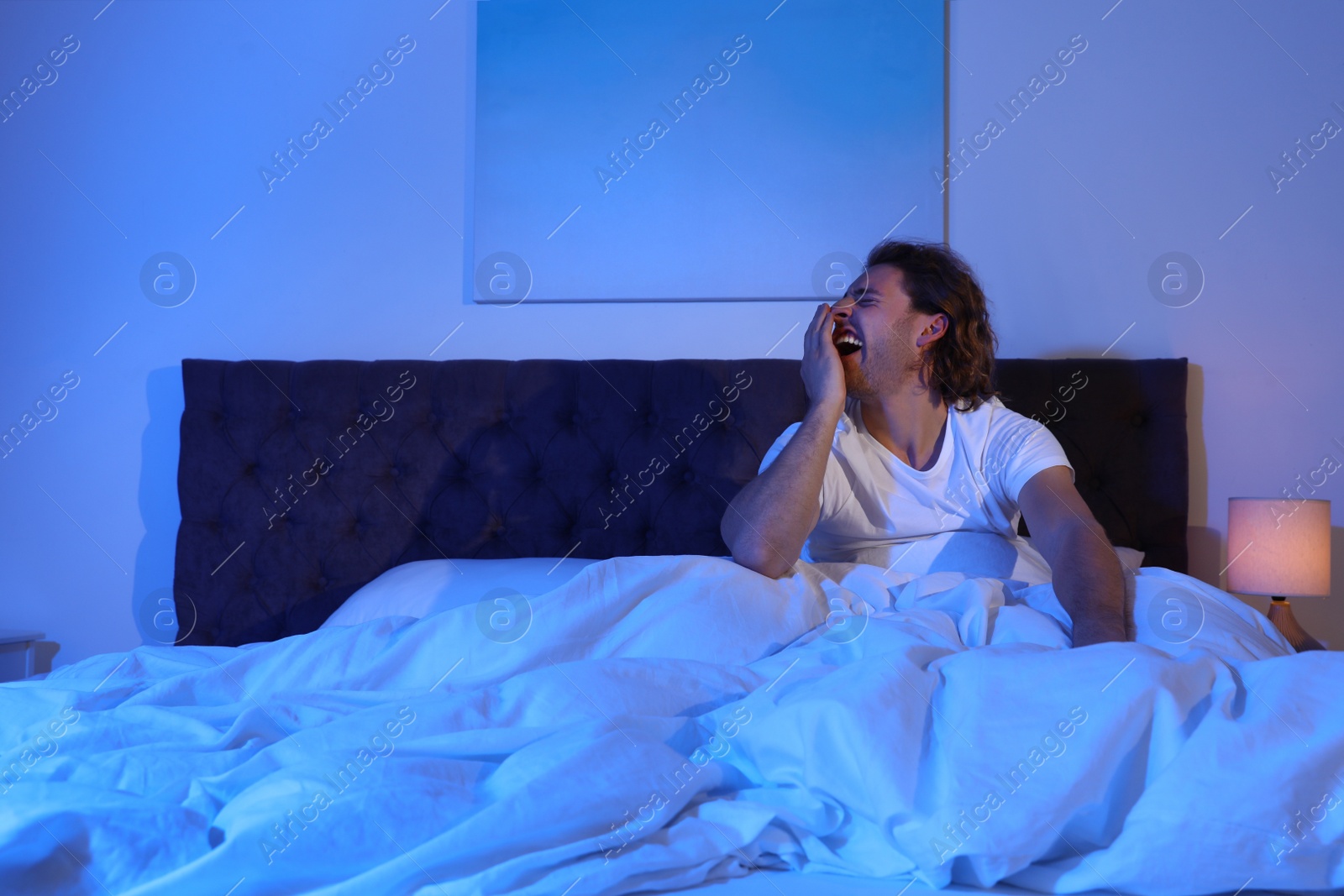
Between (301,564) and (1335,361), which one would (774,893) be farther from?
(1335,361)

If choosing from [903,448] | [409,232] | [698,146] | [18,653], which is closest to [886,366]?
[903,448]

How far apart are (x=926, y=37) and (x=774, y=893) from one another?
181 cm

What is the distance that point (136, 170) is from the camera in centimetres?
213

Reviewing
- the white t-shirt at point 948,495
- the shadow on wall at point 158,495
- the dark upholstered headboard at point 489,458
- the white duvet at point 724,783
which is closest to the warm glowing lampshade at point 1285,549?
the dark upholstered headboard at point 489,458

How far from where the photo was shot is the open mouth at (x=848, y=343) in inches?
65.8

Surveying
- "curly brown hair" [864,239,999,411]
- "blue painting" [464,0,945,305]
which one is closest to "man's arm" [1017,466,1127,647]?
"curly brown hair" [864,239,999,411]

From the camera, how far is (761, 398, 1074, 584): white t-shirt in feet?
4.97

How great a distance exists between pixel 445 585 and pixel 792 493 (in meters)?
0.60

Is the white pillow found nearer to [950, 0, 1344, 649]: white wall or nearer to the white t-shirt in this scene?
the white t-shirt

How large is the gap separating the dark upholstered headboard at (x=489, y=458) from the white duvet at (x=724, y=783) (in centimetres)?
91

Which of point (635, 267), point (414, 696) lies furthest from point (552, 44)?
point (414, 696)

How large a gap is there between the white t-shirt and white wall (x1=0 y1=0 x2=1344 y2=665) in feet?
1.42

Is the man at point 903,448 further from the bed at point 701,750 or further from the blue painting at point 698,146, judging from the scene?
the blue painting at point 698,146

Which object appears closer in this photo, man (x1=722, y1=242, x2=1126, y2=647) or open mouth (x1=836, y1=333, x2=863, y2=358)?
man (x1=722, y1=242, x2=1126, y2=647)
